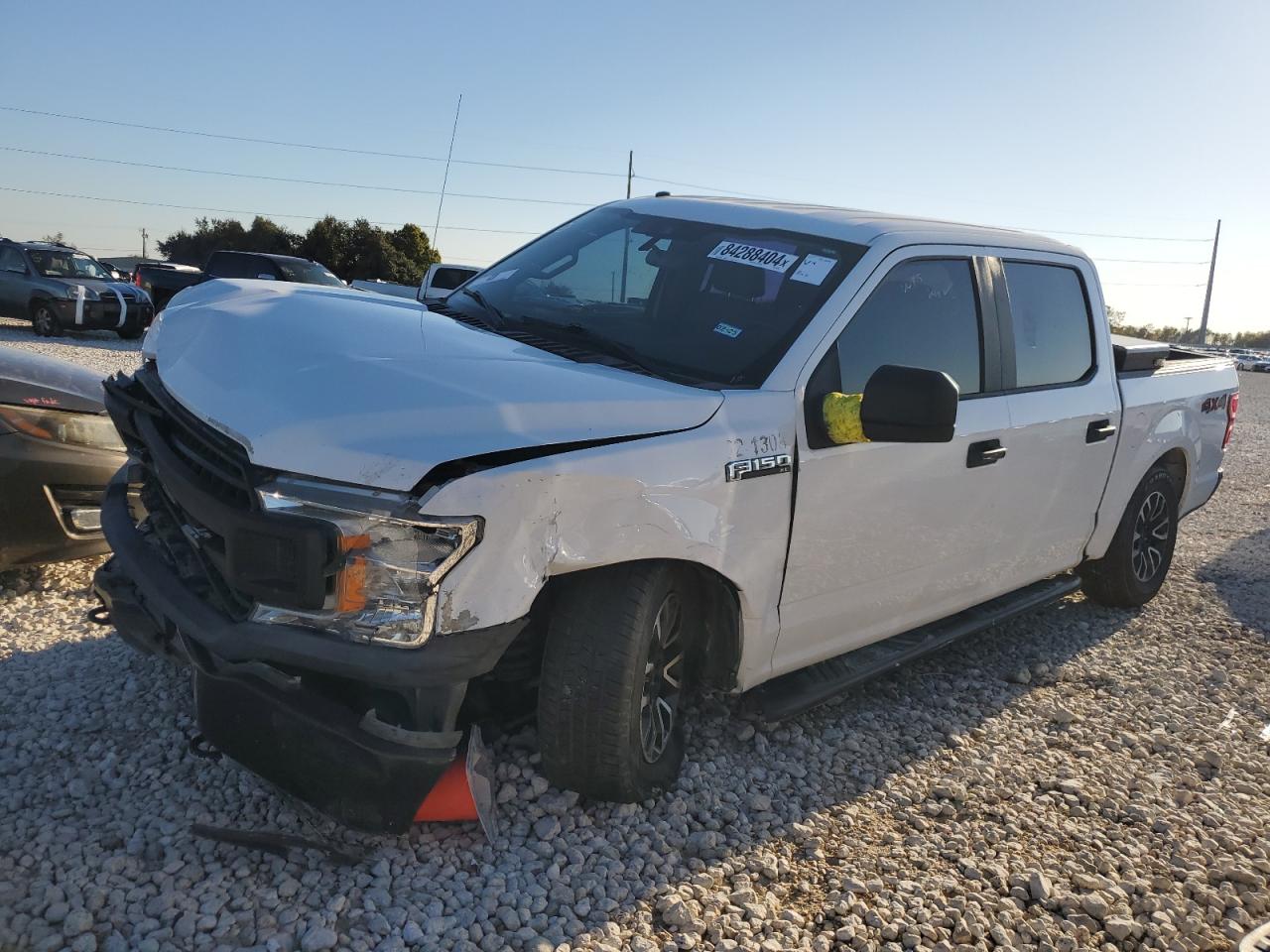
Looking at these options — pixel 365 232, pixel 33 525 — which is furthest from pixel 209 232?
pixel 33 525

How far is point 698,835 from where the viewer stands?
117 inches

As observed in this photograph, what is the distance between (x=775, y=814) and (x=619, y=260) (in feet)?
6.75

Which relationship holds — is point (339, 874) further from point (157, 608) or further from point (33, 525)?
point (33, 525)

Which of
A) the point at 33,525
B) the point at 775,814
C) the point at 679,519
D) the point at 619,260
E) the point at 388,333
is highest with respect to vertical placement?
the point at 619,260

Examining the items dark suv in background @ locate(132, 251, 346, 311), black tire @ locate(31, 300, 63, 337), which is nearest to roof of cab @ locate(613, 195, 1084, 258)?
dark suv in background @ locate(132, 251, 346, 311)

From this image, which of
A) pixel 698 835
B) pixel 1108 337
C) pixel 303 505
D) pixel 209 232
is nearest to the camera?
pixel 303 505

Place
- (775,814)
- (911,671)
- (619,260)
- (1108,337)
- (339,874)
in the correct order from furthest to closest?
(1108,337) < (911,671) < (619,260) < (775,814) < (339,874)

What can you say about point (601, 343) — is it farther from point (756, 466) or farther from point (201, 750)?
point (201, 750)

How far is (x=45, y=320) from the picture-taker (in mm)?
16516

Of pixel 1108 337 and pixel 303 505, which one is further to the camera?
pixel 1108 337

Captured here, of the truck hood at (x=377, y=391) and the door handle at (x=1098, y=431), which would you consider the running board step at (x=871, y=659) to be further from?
the truck hood at (x=377, y=391)

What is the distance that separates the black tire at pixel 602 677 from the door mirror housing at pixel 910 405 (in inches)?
29.3

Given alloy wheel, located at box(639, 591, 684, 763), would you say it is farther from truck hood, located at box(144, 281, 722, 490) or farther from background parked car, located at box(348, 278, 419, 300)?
background parked car, located at box(348, 278, 419, 300)

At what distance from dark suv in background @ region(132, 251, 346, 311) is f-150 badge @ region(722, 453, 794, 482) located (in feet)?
47.9
